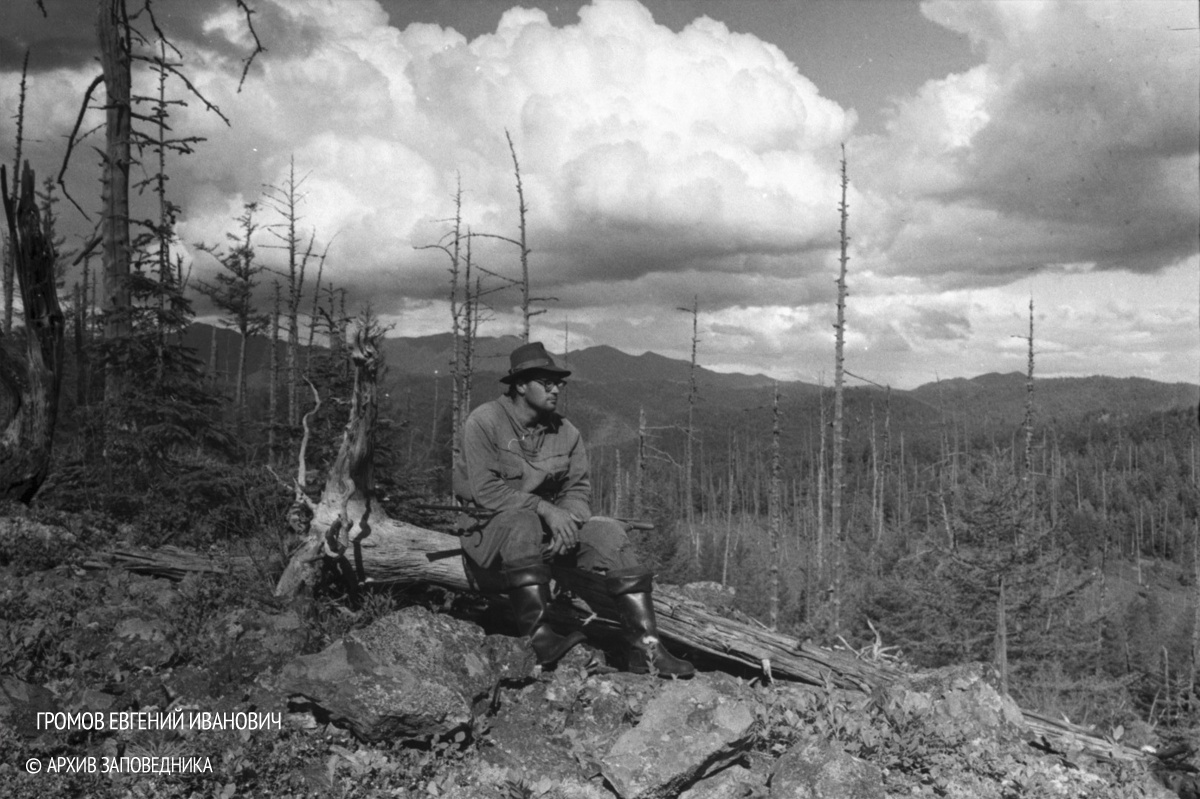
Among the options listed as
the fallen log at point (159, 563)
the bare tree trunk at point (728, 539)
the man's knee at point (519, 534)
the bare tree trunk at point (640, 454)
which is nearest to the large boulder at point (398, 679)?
the man's knee at point (519, 534)

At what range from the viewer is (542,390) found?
5.79m

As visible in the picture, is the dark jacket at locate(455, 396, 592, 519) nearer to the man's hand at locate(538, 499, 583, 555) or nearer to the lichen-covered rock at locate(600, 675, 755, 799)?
the man's hand at locate(538, 499, 583, 555)

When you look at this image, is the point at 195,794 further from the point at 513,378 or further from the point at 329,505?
the point at 513,378

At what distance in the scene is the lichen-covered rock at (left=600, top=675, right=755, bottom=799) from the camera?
165 inches

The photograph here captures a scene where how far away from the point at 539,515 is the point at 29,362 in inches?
140

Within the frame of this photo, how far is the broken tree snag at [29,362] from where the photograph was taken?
4.93 meters

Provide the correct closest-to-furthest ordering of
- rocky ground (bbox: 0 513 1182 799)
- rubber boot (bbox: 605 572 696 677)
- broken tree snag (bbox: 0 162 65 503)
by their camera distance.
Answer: rocky ground (bbox: 0 513 1182 799), broken tree snag (bbox: 0 162 65 503), rubber boot (bbox: 605 572 696 677)

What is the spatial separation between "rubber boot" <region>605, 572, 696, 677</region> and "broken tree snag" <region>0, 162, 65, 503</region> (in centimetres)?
397

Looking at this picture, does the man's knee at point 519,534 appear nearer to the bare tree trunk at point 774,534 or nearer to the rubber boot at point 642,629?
the rubber boot at point 642,629

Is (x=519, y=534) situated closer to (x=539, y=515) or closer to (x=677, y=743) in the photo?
(x=539, y=515)

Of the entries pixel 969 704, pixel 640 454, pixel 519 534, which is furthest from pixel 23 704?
pixel 640 454

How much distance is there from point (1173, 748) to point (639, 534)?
66.7ft

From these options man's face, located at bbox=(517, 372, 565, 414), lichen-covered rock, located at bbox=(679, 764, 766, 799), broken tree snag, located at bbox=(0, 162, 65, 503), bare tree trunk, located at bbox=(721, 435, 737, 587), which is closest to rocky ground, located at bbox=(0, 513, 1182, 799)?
lichen-covered rock, located at bbox=(679, 764, 766, 799)

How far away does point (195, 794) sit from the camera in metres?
3.91
